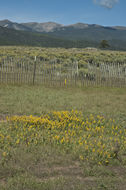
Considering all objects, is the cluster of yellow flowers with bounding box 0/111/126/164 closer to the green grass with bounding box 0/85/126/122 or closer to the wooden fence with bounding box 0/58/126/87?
the green grass with bounding box 0/85/126/122

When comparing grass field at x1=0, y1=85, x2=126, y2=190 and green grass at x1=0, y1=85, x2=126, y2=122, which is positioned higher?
green grass at x1=0, y1=85, x2=126, y2=122

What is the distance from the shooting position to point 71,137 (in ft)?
18.4

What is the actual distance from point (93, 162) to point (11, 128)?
8.12 feet

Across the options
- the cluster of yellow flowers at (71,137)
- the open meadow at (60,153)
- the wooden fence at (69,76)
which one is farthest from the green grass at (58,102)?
the wooden fence at (69,76)

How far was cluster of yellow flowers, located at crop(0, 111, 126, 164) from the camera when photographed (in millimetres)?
4839

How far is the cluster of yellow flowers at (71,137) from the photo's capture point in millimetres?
4839

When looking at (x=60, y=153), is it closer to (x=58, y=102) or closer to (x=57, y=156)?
(x=57, y=156)

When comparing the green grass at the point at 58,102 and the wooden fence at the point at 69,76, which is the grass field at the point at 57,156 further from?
the wooden fence at the point at 69,76

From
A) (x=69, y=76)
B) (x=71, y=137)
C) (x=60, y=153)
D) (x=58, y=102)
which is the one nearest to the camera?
(x=60, y=153)

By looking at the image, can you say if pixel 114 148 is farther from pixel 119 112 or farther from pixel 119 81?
pixel 119 81

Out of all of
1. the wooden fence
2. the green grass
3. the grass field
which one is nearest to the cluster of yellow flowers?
the grass field

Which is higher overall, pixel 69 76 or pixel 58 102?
pixel 69 76

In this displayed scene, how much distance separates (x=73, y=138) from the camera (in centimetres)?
570

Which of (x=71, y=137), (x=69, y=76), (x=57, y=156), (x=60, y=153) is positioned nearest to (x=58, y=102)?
(x=71, y=137)
